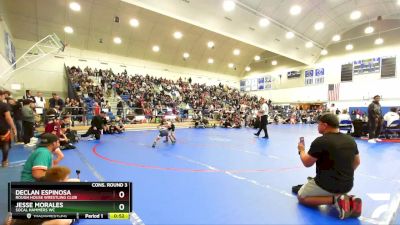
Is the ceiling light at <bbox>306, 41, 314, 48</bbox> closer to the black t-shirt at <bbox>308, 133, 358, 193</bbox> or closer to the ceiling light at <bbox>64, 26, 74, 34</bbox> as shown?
the ceiling light at <bbox>64, 26, 74, 34</bbox>

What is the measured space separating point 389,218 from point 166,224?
264cm

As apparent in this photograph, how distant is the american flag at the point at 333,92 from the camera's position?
2519 centimetres

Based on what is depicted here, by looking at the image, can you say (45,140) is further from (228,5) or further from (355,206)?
(228,5)

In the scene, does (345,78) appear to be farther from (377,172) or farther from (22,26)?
(22,26)

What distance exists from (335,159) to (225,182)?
192 cm

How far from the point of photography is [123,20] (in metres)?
18.2

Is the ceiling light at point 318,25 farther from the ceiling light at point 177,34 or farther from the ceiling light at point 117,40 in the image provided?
the ceiling light at point 117,40

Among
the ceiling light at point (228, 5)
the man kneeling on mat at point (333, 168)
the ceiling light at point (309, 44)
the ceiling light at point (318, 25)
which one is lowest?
the man kneeling on mat at point (333, 168)

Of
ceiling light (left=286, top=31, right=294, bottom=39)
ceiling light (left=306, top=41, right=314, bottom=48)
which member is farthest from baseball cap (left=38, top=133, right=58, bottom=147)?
ceiling light (left=306, top=41, right=314, bottom=48)

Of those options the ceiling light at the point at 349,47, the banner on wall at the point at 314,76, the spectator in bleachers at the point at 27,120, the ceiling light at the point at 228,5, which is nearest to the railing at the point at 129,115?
the spectator in bleachers at the point at 27,120
